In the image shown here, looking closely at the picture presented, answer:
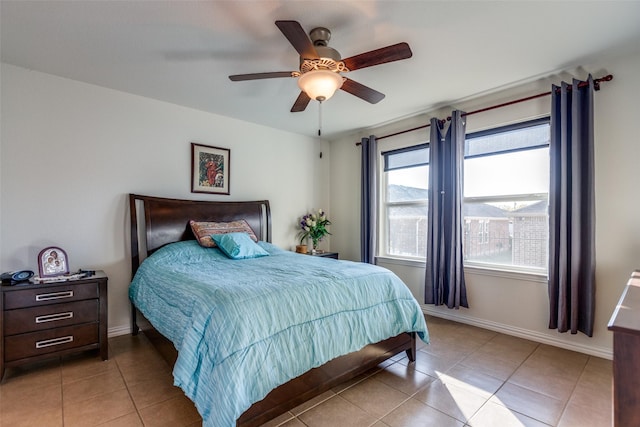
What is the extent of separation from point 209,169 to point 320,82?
2.26 meters

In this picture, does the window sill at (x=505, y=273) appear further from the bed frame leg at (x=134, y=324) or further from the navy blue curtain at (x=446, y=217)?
the bed frame leg at (x=134, y=324)

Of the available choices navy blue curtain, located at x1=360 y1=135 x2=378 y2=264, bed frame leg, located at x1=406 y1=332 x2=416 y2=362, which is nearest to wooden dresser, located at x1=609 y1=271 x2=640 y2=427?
bed frame leg, located at x1=406 y1=332 x2=416 y2=362

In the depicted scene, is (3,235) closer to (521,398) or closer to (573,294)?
(521,398)

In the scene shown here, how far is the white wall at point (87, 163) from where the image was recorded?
105 inches

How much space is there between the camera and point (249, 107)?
11.9ft

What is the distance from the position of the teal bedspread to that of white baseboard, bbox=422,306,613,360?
127cm

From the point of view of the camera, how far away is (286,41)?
89.2 inches

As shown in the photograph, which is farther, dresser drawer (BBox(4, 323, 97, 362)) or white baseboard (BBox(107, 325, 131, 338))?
white baseboard (BBox(107, 325, 131, 338))

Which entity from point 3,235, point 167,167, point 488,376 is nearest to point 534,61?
point 488,376

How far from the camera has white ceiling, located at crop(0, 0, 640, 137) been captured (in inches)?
76.3

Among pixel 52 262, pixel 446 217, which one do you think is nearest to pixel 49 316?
pixel 52 262

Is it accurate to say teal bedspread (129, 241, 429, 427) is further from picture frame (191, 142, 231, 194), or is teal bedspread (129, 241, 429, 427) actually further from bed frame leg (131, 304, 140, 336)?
picture frame (191, 142, 231, 194)

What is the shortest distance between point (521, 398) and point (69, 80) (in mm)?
4597

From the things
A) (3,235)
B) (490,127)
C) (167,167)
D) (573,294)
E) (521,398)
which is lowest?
(521,398)
